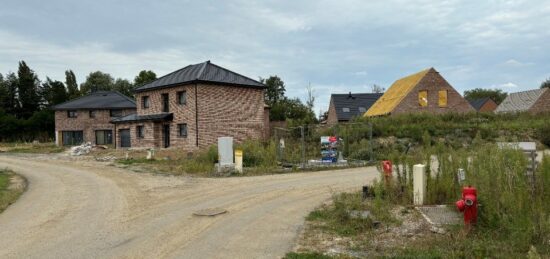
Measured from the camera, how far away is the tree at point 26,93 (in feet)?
225

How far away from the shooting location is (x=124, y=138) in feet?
131

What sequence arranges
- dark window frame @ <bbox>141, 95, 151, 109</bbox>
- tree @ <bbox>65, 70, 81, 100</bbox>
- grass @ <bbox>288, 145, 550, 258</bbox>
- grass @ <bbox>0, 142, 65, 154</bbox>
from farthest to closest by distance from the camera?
tree @ <bbox>65, 70, 81, 100</bbox> < grass @ <bbox>0, 142, 65, 154</bbox> < dark window frame @ <bbox>141, 95, 151, 109</bbox> < grass @ <bbox>288, 145, 550, 258</bbox>

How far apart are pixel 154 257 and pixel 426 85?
109 ft

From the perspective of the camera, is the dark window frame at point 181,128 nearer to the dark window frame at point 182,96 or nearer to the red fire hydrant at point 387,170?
the dark window frame at point 182,96

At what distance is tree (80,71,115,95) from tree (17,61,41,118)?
10.6 meters

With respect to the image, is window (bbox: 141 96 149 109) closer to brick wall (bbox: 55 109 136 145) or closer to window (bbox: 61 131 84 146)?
brick wall (bbox: 55 109 136 145)

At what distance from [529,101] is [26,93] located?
241 ft

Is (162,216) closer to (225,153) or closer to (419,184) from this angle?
(419,184)

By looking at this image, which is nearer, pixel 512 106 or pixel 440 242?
pixel 440 242

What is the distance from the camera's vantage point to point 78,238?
743cm

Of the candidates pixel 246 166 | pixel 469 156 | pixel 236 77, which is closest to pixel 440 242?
pixel 469 156

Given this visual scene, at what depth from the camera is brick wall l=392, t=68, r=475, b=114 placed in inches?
1369

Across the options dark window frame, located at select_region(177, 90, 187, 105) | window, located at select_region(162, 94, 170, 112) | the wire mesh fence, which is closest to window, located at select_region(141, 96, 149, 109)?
window, located at select_region(162, 94, 170, 112)

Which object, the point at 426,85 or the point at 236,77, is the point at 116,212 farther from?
the point at 426,85
